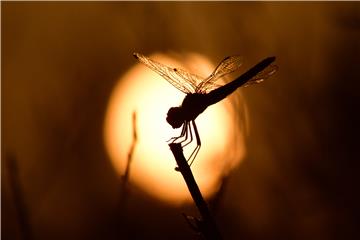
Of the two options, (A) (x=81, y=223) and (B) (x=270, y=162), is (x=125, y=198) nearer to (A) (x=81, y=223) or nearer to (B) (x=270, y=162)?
(B) (x=270, y=162)

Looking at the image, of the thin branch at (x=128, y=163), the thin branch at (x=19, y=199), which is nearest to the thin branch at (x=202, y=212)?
the thin branch at (x=128, y=163)

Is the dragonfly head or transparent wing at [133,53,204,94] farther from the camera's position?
transparent wing at [133,53,204,94]

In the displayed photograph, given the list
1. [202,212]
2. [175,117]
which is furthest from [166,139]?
[202,212]

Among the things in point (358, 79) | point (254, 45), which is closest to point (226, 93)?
point (254, 45)

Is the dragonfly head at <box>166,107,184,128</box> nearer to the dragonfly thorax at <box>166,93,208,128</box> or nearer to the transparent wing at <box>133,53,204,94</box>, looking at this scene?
the dragonfly thorax at <box>166,93,208,128</box>

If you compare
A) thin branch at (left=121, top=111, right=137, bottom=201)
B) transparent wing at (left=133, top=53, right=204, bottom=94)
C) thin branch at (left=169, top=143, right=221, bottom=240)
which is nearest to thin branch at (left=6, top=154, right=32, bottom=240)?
thin branch at (left=121, top=111, right=137, bottom=201)

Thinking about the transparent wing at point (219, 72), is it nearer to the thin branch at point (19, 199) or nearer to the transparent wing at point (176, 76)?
the transparent wing at point (176, 76)
